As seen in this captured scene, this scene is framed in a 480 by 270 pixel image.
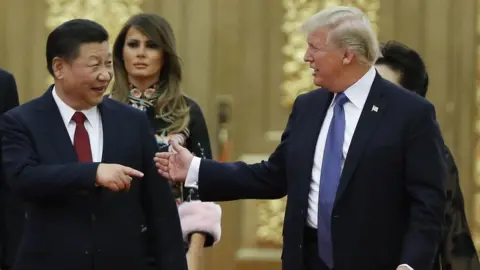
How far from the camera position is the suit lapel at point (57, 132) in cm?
319

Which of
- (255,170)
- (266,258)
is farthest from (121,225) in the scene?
(266,258)

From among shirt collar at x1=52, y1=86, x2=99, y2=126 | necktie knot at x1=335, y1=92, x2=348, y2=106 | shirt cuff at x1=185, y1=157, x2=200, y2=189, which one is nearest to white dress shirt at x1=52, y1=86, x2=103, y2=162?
shirt collar at x1=52, y1=86, x2=99, y2=126

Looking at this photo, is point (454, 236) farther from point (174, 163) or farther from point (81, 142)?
point (81, 142)

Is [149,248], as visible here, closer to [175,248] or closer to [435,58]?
[175,248]

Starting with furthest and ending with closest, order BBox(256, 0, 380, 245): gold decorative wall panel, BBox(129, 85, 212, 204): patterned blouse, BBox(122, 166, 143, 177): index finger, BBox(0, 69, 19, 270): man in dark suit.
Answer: BBox(256, 0, 380, 245): gold decorative wall panel → BBox(129, 85, 212, 204): patterned blouse → BBox(0, 69, 19, 270): man in dark suit → BBox(122, 166, 143, 177): index finger

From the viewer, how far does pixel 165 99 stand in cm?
420

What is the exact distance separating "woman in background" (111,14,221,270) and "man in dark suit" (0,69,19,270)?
17.9 inches

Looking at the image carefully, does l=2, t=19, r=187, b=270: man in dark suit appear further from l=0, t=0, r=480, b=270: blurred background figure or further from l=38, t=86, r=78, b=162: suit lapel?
l=0, t=0, r=480, b=270: blurred background figure

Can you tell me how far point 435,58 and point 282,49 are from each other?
81 centimetres

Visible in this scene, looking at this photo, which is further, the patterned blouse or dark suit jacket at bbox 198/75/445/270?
the patterned blouse

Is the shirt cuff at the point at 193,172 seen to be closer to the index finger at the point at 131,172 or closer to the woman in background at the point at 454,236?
the index finger at the point at 131,172

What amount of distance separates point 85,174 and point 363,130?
84 cm

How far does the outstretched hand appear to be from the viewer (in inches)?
131

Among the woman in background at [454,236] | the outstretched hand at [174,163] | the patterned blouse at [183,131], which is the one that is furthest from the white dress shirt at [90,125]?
the woman in background at [454,236]
